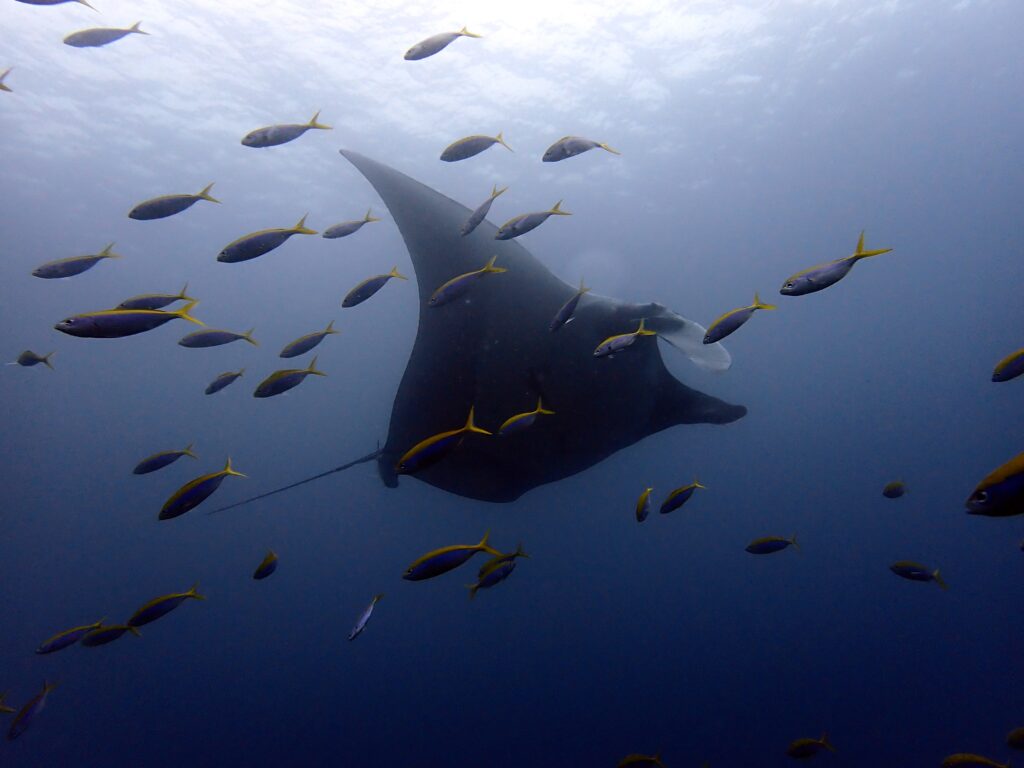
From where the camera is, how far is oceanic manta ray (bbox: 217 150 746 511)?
380 centimetres

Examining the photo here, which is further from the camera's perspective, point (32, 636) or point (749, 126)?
point (32, 636)

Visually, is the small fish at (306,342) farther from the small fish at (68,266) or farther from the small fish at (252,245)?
the small fish at (68,266)

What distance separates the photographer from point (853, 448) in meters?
47.6

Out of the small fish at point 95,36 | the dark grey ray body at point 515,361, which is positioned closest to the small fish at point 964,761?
the dark grey ray body at point 515,361

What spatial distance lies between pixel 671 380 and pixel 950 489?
5643cm

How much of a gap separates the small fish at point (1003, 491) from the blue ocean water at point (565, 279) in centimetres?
1336

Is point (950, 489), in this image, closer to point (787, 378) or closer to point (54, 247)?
point (787, 378)

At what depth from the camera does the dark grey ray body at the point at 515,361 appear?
381cm

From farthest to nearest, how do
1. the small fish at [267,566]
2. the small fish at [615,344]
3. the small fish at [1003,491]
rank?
the small fish at [267,566], the small fish at [615,344], the small fish at [1003,491]

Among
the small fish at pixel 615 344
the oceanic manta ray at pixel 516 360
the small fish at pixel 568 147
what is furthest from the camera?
the small fish at pixel 568 147

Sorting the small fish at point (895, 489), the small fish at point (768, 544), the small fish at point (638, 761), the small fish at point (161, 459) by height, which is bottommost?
the small fish at point (638, 761)

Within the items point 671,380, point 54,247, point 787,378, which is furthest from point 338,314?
point 787,378

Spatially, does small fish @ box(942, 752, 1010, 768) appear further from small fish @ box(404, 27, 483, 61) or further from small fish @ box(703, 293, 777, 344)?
small fish @ box(404, 27, 483, 61)

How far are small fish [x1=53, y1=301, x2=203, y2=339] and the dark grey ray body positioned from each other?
1.55 meters
